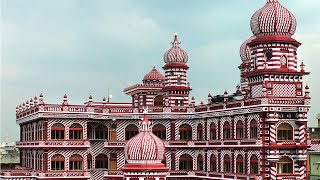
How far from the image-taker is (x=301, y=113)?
57.3m

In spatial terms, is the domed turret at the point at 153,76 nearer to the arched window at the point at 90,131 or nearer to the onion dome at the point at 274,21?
the arched window at the point at 90,131

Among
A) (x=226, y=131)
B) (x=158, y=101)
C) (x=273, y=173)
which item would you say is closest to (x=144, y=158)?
(x=273, y=173)

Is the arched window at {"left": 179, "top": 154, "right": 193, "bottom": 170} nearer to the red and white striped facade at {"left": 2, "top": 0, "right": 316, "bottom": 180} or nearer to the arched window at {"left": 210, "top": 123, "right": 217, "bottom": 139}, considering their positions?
the red and white striped facade at {"left": 2, "top": 0, "right": 316, "bottom": 180}

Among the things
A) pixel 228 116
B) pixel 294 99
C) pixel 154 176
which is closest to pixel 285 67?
pixel 294 99

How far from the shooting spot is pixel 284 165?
2259 inches

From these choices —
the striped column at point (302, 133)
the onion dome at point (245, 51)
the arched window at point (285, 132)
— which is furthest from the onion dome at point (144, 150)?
the onion dome at point (245, 51)

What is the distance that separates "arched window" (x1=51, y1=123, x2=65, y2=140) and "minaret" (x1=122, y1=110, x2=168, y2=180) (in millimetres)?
15926

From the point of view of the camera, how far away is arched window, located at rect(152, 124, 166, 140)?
7150 cm

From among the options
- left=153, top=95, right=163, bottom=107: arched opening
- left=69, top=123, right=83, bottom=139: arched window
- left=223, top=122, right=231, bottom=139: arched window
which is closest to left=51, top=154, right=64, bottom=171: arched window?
left=69, top=123, right=83, bottom=139: arched window

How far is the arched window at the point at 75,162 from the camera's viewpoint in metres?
68.1

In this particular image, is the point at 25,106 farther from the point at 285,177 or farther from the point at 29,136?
the point at 285,177

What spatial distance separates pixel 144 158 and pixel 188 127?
20.0 m

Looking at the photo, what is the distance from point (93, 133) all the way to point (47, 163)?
6.83 meters

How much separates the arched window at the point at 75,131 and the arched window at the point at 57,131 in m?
0.84
